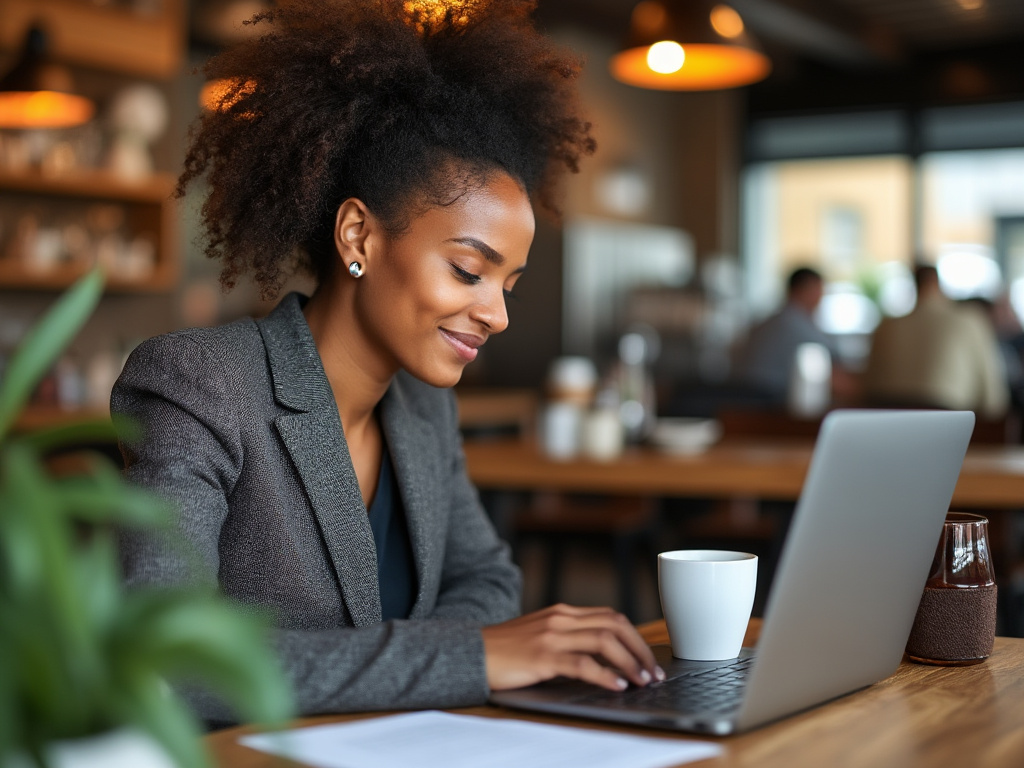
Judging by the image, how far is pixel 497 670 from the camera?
0.98 m

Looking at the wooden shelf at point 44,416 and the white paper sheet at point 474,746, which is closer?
the white paper sheet at point 474,746

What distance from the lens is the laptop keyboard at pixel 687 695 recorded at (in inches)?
36.0

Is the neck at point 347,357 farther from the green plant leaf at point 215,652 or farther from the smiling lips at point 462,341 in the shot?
the green plant leaf at point 215,652

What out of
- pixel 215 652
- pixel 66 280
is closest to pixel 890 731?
pixel 215 652

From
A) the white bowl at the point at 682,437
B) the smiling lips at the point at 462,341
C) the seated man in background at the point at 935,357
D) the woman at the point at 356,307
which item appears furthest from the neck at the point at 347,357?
the seated man in background at the point at 935,357

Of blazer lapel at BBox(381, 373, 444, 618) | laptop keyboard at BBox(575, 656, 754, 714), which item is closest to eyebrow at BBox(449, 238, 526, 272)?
blazer lapel at BBox(381, 373, 444, 618)

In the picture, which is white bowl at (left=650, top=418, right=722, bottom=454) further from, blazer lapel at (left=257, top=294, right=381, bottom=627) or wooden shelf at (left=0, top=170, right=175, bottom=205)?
wooden shelf at (left=0, top=170, right=175, bottom=205)

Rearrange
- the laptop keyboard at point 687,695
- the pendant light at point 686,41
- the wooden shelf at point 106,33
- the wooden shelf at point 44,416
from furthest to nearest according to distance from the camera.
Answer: the wooden shelf at point 106,33, the wooden shelf at point 44,416, the pendant light at point 686,41, the laptop keyboard at point 687,695

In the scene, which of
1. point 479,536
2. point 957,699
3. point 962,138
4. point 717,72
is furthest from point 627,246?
point 957,699

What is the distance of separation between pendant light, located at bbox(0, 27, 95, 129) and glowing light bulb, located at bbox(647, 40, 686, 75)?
6.29 feet

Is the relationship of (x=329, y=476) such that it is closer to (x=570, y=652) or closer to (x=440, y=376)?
(x=440, y=376)

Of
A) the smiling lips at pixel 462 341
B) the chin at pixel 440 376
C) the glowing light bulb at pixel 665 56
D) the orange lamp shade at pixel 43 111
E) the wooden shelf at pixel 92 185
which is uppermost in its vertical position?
the glowing light bulb at pixel 665 56

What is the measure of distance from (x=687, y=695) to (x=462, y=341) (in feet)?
1.77

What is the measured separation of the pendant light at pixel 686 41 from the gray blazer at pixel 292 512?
2.55 meters
